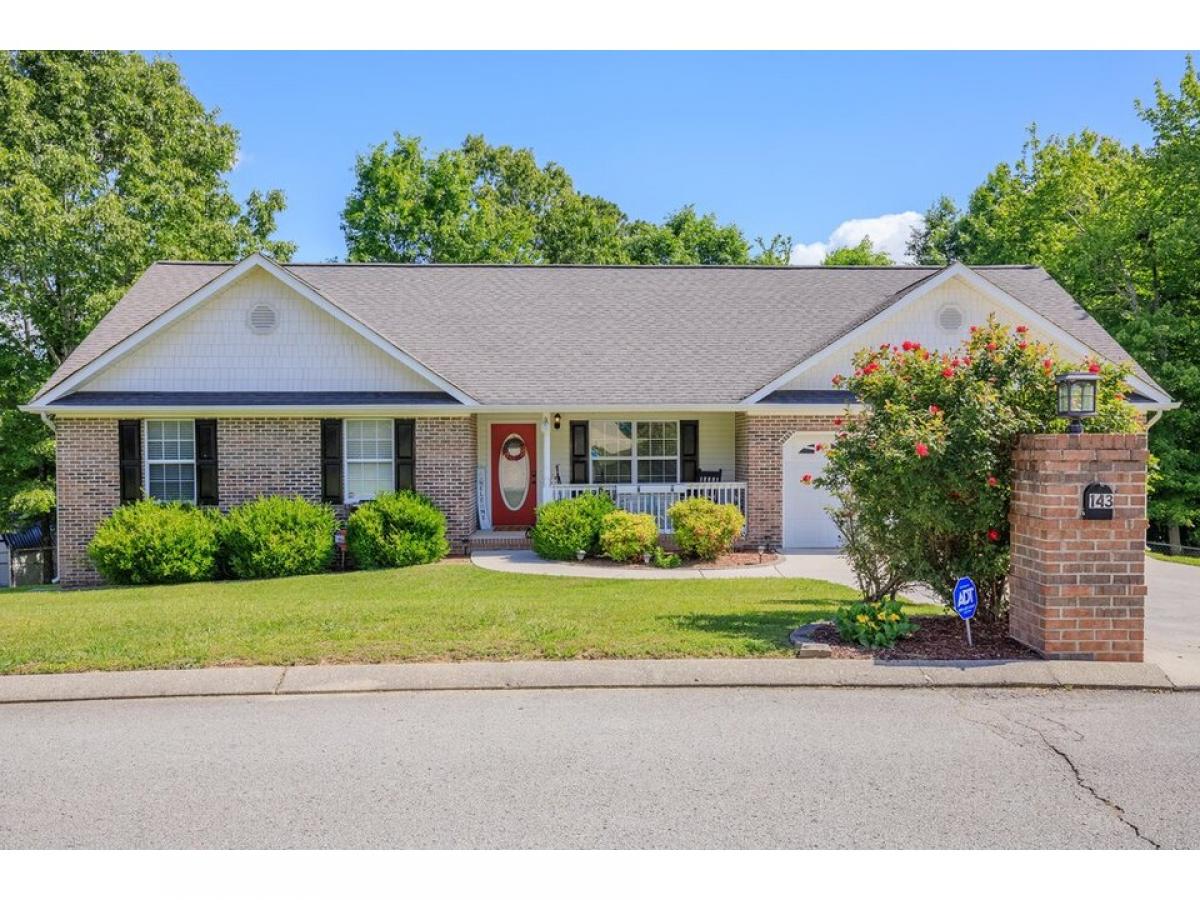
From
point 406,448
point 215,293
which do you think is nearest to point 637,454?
point 406,448

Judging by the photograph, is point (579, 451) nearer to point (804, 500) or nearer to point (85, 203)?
point (804, 500)

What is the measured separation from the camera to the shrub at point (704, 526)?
50.0 ft

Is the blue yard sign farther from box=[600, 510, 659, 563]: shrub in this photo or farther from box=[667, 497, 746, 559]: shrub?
box=[600, 510, 659, 563]: shrub

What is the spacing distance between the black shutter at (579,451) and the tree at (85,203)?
43.7 feet

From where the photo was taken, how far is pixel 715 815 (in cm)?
469

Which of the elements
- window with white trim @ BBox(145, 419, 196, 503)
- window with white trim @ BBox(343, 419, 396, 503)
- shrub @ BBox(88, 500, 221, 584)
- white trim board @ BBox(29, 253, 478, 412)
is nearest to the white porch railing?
white trim board @ BBox(29, 253, 478, 412)

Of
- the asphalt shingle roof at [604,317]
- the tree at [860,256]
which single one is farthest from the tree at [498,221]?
the asphalt shingle roof at [604,317]

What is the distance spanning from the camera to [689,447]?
18.7 meters

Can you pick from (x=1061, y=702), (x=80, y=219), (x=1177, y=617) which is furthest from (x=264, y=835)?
(x=80, y=219)

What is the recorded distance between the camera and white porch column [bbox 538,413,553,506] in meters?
17.2

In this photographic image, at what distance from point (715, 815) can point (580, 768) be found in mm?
1020

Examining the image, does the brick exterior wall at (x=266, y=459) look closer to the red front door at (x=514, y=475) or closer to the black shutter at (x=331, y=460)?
the black shutter at (x=331, y=460)

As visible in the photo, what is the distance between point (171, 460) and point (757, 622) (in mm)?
12302

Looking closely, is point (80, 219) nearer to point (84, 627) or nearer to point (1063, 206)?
point (84, 627)
